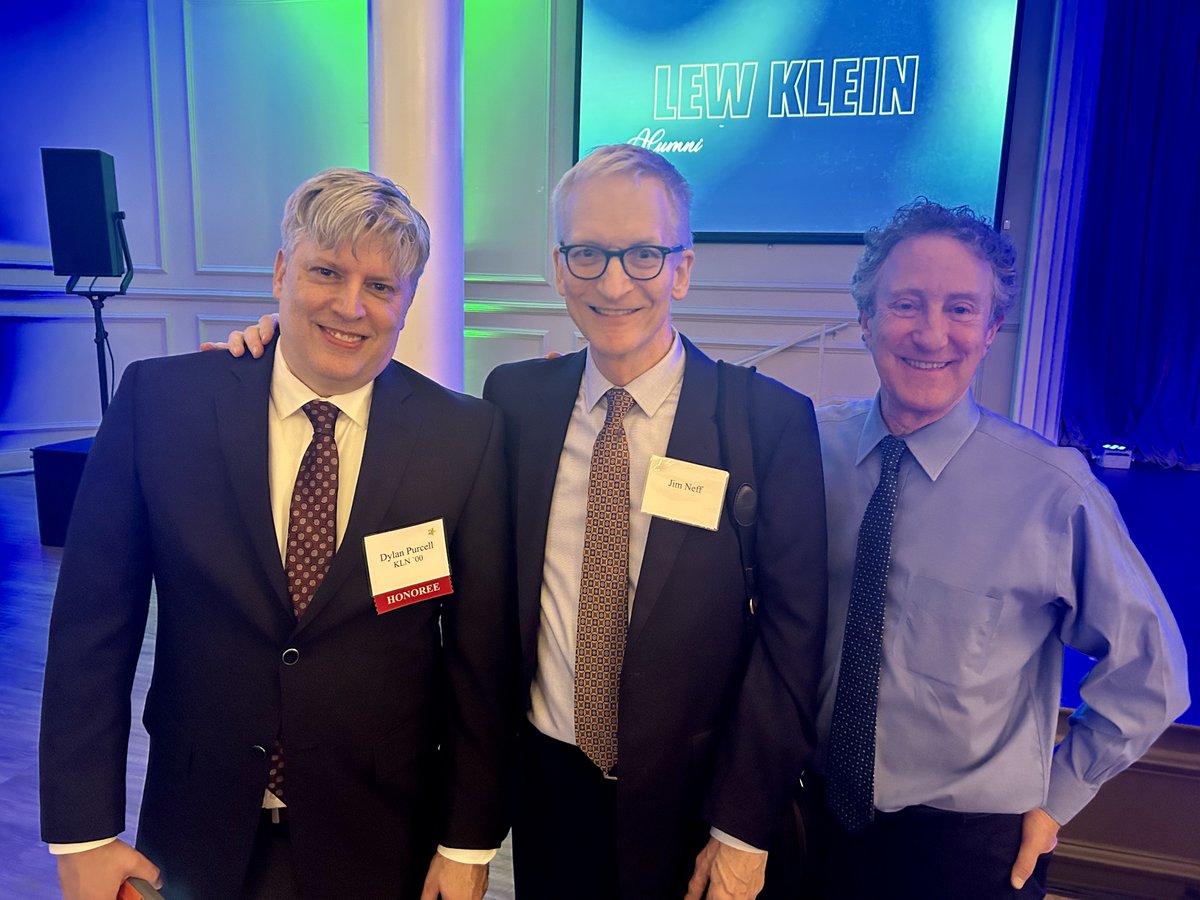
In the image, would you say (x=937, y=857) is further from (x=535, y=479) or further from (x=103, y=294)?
(x=103, y=294)

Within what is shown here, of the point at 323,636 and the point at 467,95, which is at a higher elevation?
the point at 467,95

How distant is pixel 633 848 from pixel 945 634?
0.62m

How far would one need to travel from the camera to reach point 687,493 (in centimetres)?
123

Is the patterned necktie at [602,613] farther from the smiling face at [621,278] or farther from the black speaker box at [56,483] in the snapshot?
the black speaker box at [56,483]

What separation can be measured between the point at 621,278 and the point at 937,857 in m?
1.10

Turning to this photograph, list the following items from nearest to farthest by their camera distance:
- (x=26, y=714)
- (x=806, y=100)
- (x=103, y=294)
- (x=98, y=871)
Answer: (x=98, y=871) → (x=26, y=714) → (x=806, y=100) → (x=103, y=294)

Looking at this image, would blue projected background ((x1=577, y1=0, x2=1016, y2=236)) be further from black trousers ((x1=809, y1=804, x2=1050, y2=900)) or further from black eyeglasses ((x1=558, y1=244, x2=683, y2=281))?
black trousers ((x1=809, y1=804, x2=1050, y2=900))

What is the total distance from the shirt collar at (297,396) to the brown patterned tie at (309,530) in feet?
0.21

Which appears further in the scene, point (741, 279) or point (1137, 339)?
point (1137, 339)

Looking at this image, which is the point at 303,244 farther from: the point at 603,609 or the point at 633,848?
the point at 633,848

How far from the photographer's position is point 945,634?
4.24ft

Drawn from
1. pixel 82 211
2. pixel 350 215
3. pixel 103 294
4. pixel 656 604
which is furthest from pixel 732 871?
pixel 103 294

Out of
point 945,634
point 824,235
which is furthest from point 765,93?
point 945,634

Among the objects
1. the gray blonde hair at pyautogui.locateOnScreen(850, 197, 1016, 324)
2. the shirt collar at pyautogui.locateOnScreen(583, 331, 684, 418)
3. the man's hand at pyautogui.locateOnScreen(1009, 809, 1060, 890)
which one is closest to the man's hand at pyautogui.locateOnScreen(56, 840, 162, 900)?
the shirt collar at pyautogui.locateOnScreen(583, 331, 684, 418)
